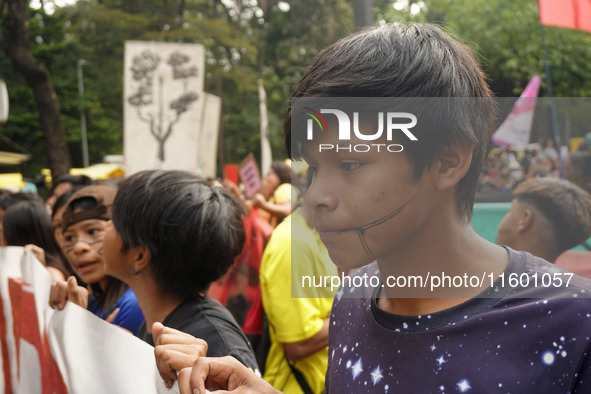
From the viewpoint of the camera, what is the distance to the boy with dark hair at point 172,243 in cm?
169

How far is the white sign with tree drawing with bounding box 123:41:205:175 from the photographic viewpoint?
5906 mm

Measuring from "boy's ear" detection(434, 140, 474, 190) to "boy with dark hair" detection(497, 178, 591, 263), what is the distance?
0.12 metres

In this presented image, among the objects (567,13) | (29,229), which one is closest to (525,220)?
(567,13)

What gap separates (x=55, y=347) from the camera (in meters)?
1.69

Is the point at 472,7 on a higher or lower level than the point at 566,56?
higher

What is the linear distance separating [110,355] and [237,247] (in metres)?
0.51

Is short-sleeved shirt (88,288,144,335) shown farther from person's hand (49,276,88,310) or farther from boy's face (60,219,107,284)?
person's hand (49,276,88,310)

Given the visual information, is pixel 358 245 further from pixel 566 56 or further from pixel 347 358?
pixel 566 56

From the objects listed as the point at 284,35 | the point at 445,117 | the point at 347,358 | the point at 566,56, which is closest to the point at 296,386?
the point at 347,358

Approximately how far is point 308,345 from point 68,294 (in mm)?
1103

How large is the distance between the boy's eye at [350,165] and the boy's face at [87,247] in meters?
1.81

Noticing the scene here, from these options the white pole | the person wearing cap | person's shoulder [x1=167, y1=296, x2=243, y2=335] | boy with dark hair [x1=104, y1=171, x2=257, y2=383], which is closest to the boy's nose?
the person wearing cap

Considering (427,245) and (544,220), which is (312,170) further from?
(544,220)

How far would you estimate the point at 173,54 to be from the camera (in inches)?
254
